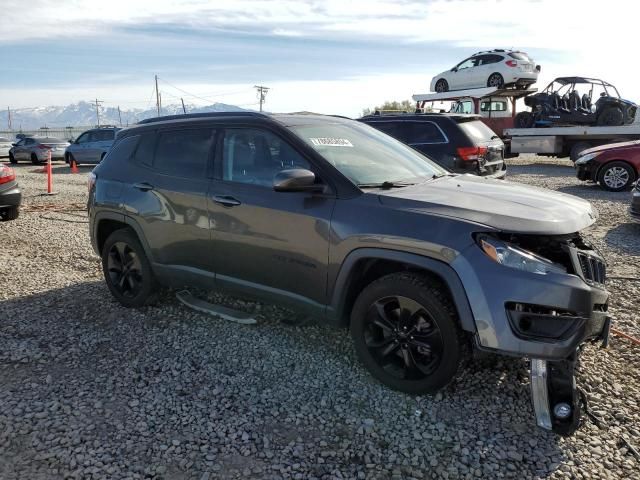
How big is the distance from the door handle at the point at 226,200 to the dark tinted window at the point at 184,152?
0.31 metres

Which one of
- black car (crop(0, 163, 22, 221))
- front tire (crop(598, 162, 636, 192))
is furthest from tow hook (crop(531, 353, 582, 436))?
front tire (crop(598, 162, 636, 192))

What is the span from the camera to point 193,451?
2.85m

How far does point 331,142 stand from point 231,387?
190cm

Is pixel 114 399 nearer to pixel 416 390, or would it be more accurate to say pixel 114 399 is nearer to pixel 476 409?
pixel 416 390

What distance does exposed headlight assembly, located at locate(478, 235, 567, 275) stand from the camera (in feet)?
9.31

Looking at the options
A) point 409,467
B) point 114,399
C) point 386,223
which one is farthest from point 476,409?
point 114,399

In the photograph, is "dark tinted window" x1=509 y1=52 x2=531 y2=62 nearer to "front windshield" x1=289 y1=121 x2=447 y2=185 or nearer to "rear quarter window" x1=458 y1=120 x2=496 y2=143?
"rear quarter window" x1=458 y1=120 x2=496 y2=143

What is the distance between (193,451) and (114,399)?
837mm

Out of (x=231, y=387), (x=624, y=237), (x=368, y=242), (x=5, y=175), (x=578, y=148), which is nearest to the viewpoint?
(x=368, y=242)

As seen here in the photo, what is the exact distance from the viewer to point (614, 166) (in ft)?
A: 39.8

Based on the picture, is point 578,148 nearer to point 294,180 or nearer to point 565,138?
point 565,138

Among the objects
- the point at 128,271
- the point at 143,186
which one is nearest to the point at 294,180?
the point at 143,186

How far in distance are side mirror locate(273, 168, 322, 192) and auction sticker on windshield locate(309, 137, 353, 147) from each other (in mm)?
486

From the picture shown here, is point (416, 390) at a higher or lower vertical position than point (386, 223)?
lower
